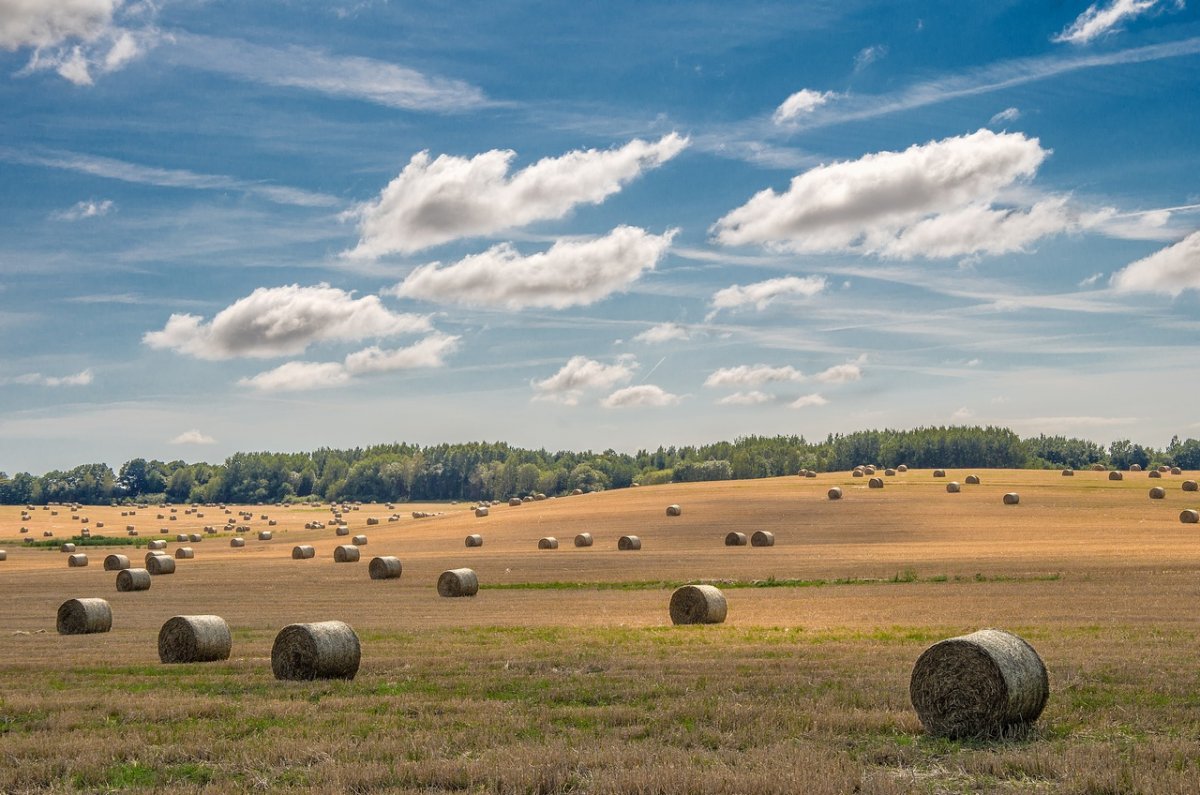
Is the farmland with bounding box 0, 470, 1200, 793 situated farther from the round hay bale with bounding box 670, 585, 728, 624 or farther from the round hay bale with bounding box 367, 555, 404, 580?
the round hay bale with bounding box 367, 555, 404, 580

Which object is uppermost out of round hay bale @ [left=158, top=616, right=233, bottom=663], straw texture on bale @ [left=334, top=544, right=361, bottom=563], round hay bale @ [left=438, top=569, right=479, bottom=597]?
round hay bale @ [left=158, top=616, right=233, bottom=663]

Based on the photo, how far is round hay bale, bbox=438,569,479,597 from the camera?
1491 inches

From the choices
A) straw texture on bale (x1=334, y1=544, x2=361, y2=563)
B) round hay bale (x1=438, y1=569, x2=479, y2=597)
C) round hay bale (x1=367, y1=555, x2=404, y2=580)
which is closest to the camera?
round hay bale (x1=438, y1=569, x2=479, y2=597)

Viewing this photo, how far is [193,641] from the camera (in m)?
22.0

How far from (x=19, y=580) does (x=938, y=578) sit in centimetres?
3885

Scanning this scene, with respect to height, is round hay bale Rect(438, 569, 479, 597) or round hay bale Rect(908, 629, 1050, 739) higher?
round hay bale Rect(908, 629, 1050, 739)

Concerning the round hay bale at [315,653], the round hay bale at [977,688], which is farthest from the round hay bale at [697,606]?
the round hay bale at [977,688]

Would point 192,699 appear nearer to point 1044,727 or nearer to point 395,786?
point 395,786

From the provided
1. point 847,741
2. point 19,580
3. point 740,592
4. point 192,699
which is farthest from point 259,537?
point 847,741

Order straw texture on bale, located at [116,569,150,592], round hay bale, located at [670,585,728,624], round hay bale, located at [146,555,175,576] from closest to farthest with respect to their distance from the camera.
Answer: round hay bale, located at [670,585,728,624] → straw texture on bale, located at [116,569,150,592] → round hay bale, located at [146,555,175,576]

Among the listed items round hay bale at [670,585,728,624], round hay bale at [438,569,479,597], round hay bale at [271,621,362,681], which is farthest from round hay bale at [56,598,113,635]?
round hay bale at [670,585,728,624]

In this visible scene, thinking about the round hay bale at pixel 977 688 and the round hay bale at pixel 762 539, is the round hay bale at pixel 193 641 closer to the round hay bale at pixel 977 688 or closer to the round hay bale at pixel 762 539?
the round hay bale at pixel 977 688

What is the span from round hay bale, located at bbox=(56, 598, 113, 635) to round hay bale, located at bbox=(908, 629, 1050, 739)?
22434 millimetres

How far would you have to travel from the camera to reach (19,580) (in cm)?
5022
